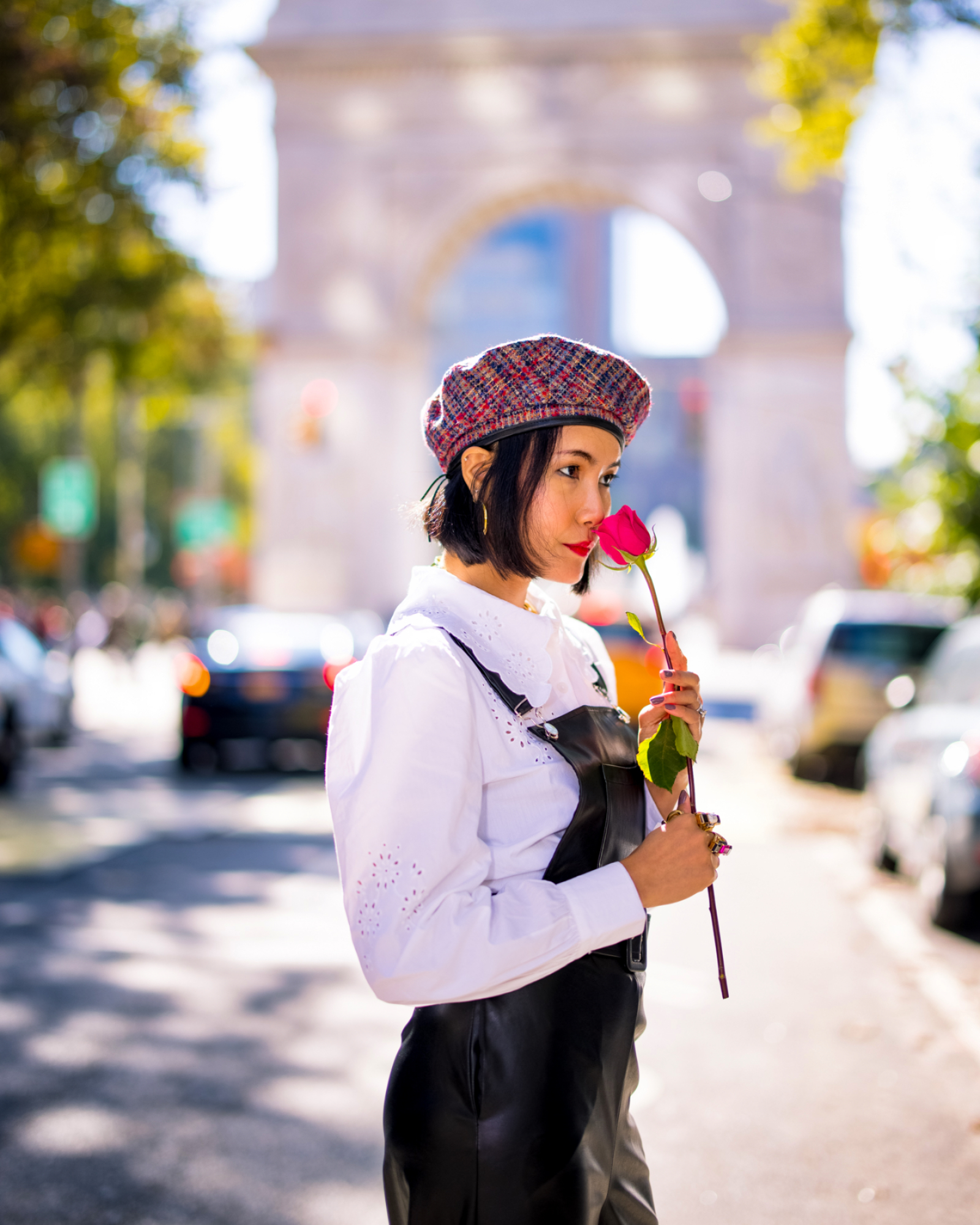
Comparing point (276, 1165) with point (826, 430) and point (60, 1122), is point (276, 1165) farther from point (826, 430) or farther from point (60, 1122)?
point (826, 430)

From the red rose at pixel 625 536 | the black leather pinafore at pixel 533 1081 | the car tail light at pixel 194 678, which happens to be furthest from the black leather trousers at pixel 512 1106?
the car tail light at pixel 194 678

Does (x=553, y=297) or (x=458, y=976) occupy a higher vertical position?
(x=553, y=297)

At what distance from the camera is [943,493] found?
526 inches

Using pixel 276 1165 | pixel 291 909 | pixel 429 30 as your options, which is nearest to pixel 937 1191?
pixel 276 1165

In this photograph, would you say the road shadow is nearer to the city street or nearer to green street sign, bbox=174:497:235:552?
the city street

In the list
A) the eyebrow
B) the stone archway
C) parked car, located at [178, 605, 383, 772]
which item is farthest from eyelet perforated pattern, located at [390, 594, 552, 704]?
the stone archway

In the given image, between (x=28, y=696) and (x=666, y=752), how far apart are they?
14.4 meters

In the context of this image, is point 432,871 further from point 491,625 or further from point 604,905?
point 491,625

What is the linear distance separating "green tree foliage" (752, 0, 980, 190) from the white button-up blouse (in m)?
10.2

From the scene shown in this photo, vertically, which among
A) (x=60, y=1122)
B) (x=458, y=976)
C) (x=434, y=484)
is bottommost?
(x=60, y=1122)

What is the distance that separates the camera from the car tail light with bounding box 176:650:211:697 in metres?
14.1

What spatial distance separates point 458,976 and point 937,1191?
2729 millimetres

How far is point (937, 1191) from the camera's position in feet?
13.3

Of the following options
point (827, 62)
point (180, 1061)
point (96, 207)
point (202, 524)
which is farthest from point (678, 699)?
point (202, 524)
